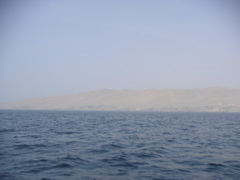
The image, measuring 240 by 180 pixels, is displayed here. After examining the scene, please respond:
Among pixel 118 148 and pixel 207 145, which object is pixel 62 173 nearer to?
pixel 118 148

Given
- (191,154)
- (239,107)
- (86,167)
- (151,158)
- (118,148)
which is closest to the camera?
(86,167)

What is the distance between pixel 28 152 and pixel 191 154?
10.6m

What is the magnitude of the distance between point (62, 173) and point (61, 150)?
17.2ft

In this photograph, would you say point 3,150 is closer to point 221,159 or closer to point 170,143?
point 170,143

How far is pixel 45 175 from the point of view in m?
11.1

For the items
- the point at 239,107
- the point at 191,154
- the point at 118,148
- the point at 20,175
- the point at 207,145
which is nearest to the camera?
the point at 20,175

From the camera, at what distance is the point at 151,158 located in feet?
47.7

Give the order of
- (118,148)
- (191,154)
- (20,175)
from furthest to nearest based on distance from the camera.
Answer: (118,148) < (191,154) < (20,175)

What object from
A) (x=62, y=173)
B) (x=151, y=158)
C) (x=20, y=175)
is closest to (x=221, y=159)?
(x=151, y=158)

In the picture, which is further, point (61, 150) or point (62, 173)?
point (61, 150)

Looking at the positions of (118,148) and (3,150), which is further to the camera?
(118,148)

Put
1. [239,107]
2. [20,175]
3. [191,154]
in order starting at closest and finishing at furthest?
1. [20,175]
2. [191,154]
3. [239,107]

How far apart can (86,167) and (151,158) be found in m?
4.13

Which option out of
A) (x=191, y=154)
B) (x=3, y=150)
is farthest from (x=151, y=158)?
(x=3, y=150)
